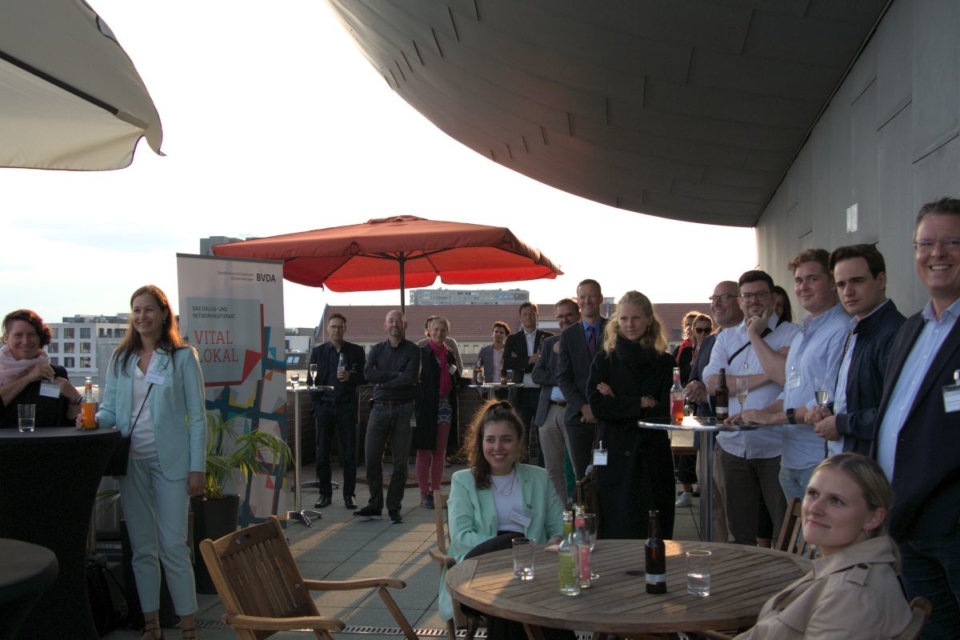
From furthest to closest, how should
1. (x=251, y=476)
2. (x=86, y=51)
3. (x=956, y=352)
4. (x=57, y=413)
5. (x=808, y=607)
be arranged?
1. (x=251, y=476)
2. (x=57, y=413)
3. (x=86, y=51)
4. (x=956, y=352)
5. (x=808, y=607)

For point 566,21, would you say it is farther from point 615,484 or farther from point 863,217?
point 615,484

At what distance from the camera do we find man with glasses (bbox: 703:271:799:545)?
4.60 meters

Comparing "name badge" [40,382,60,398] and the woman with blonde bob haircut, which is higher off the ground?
"name badge" [40,382,60,398]

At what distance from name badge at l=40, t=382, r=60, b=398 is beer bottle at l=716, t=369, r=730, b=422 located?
11.3ft

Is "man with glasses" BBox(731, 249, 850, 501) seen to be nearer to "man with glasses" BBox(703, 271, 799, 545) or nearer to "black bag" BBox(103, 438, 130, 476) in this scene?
"man with glasses" BBox(703, 271, 799, 545)

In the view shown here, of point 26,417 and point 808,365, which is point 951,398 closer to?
point 808,365

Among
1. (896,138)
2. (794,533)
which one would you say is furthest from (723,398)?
(896,138)

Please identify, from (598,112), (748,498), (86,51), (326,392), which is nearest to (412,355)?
(326,392)

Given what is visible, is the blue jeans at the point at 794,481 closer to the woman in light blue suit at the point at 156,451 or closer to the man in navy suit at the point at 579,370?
the man in navy suit at the point at 579,370

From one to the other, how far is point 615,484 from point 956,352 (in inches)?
104

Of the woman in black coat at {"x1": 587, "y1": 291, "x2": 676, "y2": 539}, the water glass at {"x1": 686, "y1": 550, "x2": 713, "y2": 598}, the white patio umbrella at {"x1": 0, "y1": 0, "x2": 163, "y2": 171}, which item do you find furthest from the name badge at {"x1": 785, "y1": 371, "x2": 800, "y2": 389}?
the white patio umbrella at {"x1": 0, "y1": 0, "x2": 163, "y2": 171}

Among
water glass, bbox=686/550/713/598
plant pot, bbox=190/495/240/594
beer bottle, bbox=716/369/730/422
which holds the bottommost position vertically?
plant pot, bbox=190/495/240/594

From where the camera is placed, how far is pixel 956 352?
7.96 ft

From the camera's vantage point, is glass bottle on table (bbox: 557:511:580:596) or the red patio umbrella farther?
the red patio umbrella
